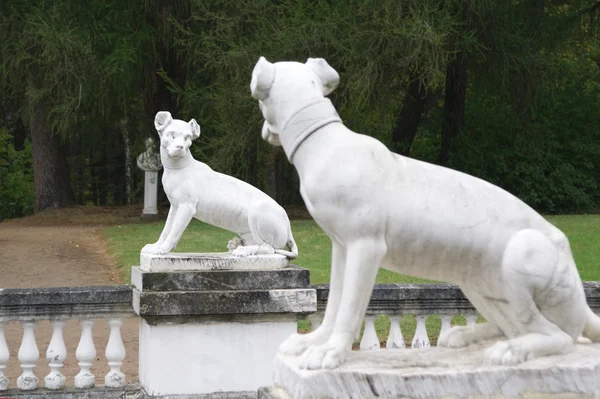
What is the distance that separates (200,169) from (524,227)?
11.2 feet

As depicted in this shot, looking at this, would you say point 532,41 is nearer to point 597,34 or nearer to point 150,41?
point 597,34

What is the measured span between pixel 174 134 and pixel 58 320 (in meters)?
1.47

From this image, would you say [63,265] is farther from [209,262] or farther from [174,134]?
[209,262]

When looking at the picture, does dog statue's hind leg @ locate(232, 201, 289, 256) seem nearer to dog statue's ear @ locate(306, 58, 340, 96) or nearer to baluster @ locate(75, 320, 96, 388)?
baluster @ locate(75, 320, 96, 388)

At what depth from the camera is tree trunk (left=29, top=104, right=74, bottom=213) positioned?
2409cm

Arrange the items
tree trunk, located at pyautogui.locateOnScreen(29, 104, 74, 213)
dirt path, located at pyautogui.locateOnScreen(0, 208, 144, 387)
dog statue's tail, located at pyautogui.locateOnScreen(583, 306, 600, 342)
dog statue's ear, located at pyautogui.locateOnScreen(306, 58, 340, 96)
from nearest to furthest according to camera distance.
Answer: dog statue's ear, located at pyautogui.locateOnScreen(306, 58, 340, 96)
dog statue's tail, located at pyautogui.locateOnScreen(583, 306, 600, 342)
dirt path, located at pyautogui.locateOnScreen(0, 208, 144, 387)
tree trunk, located at pyautogui.locateOnScreen(29, 104, 74, 213)

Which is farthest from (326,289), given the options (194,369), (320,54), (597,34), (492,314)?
(597,34)

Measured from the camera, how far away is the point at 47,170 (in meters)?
24.1

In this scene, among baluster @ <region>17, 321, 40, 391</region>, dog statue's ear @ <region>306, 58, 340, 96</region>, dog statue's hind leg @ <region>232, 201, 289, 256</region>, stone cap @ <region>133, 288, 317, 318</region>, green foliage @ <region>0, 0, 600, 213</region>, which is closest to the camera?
dog statue's ear @ <region>306, 58, 340, 96</region>

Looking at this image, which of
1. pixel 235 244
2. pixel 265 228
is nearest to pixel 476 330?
pixel 265 228

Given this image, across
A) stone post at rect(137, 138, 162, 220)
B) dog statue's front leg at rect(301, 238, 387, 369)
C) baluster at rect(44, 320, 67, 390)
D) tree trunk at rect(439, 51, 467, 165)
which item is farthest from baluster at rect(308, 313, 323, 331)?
tree trunk at rect(439, 51, 467, 165)

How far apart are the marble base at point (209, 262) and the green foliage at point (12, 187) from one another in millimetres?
23071

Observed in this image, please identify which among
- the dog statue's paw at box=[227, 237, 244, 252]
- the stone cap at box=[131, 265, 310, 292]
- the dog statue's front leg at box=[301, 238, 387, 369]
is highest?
the dog statue's front leg at box=[301, 238, 387, 369]

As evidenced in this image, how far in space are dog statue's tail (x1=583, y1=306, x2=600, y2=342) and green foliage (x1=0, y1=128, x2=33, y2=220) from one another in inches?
1022
